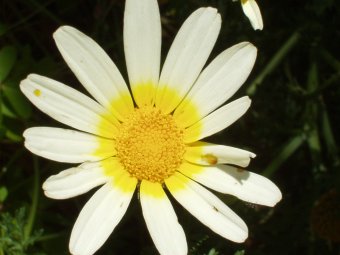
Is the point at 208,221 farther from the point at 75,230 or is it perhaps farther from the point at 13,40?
the point at 13,40

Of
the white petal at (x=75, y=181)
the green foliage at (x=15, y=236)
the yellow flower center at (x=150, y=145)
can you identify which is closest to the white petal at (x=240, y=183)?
the yellow flower center at (x=150, y=145)

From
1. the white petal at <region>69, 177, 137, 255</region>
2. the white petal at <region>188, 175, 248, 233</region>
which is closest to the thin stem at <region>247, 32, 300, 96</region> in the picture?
the white petal at <region>188, 175, 248, 233</region>

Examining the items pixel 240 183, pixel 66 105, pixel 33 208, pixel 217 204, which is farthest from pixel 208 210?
pixel 33 208

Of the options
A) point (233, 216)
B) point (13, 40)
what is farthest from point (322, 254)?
point (13, 40)

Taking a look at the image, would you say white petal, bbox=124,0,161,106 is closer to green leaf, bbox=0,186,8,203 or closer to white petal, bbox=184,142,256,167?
white petal, bbox=184,142,256,167

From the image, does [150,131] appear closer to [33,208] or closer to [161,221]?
[161,221]

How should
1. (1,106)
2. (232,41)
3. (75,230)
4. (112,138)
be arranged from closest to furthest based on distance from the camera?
(75,230), (112,138), (1,106), (232,41)
